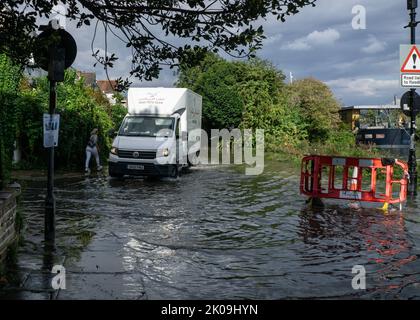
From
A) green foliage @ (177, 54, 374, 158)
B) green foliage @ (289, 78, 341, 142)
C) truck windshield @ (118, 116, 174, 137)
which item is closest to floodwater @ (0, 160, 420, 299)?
truck windshield @ (118, 116, 174, 137)

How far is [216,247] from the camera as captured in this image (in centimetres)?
780

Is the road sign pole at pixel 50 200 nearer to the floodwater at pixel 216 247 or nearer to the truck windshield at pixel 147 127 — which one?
the floodwater at pixel 216 247

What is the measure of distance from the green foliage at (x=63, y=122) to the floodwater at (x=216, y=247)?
568 centimetres

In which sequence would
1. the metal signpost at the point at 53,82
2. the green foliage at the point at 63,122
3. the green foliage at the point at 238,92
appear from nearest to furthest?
the metal signpost at the point at 53,82
the green foliage at the point at 63,122
the green foliage at the point at 238,92

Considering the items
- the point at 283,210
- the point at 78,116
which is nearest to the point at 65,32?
the point at 283,210

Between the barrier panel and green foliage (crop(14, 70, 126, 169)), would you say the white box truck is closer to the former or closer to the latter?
green foliage (crop(14, 70, 126, 169))

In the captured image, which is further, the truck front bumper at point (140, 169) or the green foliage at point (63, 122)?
the green foliage at point (63, 122)

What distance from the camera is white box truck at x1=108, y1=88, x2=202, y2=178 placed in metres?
16.3

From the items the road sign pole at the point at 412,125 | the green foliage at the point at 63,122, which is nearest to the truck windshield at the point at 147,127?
the green foliage at the point at 63,122

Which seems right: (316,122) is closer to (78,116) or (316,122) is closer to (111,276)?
(78,116)

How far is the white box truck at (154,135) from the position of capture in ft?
53.4

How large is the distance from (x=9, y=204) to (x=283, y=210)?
6659 mm

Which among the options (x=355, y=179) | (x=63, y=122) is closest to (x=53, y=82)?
(x=355, y=179)

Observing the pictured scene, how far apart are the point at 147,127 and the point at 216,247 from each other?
10.3 meters
